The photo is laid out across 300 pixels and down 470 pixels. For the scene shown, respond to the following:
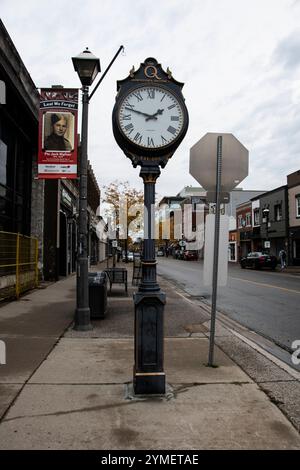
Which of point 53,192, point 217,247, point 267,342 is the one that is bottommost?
point 267,342

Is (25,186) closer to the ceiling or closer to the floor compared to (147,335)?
closer to the ceiling

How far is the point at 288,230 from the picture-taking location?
37.9 meters

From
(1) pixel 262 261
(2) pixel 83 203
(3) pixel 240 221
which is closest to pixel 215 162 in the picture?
(2) pixel 83 203

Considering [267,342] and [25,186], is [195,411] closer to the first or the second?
[267,342]

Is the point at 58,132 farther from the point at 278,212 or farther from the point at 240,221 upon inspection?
the point at 240,221

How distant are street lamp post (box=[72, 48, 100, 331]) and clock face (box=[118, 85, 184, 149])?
11.4 feet

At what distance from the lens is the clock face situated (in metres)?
4.89

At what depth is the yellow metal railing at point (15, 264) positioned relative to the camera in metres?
11.6

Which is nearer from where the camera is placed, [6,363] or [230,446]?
[230,446]

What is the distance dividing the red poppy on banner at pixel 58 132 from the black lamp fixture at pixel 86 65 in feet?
6.84

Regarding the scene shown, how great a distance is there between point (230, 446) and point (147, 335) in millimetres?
1469

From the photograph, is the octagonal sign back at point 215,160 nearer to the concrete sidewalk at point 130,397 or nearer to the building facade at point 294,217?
the concrete sidewalk at point 130,397
